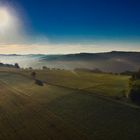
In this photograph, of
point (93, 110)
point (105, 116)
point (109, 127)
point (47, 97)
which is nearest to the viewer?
point (109, 127)

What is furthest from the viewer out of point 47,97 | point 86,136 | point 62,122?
point 47,97

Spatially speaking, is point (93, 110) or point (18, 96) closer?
point (93, 110)

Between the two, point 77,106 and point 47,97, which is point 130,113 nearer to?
point 77,106

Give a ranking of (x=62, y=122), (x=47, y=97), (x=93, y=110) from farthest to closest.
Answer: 1. (x=47, y=97)
2. (x=93, y=110)
3. (x=62, y=122)

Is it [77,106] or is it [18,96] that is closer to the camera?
[77,106]

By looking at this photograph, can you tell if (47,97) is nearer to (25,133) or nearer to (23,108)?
(23,108)

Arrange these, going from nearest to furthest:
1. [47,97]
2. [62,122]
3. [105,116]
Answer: [62,122], [105,116], [47,97]

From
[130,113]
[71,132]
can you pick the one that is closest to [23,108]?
[71,132]

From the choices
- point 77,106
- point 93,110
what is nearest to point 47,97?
point 77,106

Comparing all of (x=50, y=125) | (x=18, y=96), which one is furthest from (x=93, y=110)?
(x=18, y=96)
